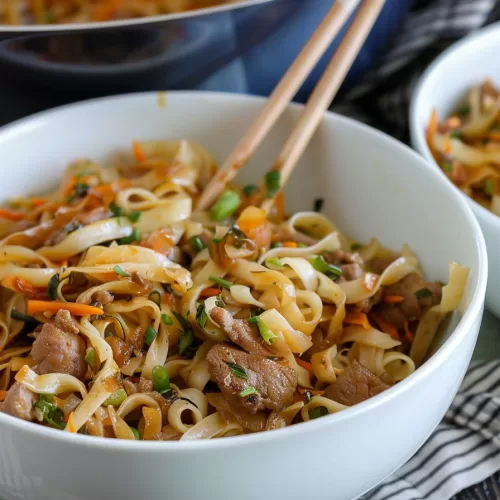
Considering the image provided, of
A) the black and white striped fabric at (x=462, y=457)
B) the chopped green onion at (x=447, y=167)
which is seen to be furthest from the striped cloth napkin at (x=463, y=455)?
the chopped green onion at (x=447, y=167)

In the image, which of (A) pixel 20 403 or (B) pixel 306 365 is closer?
(A) pixel 20 403

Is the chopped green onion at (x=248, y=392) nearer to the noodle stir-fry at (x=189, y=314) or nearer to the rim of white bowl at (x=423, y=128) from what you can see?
the noodle stir-fry at (x=189, y=314)

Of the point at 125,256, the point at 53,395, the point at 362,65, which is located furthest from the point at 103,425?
the point at 362,65

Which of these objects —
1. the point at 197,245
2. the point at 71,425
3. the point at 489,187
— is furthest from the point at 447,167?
the point at 71,425

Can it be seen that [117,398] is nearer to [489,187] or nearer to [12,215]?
[12,215]

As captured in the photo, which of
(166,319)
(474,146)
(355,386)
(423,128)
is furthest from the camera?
(474,146)

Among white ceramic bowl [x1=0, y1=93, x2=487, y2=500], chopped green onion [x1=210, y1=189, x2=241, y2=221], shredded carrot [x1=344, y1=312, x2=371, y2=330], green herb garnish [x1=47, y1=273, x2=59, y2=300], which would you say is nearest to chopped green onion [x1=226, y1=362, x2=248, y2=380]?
white ceramic bowl [x1=0, y1=93, x2=487, y2=500]
